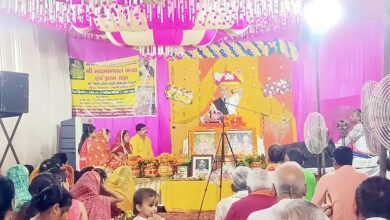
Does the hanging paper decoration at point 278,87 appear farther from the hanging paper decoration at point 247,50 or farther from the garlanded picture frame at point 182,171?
the garlanded picture frame at point 182,171

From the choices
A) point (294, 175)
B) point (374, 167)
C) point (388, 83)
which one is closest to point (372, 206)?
point (294, 175)

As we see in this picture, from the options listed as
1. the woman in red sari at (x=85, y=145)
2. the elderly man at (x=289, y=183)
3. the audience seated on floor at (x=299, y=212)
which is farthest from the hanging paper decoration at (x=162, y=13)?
the audience seated on floor at (x=299, y=212)

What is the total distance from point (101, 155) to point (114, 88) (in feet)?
9.40

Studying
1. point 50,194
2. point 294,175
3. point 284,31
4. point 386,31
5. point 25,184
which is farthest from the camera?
point 284,31

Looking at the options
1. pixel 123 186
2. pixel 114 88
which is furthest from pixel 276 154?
pixel 114 88

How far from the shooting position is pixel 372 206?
207cm

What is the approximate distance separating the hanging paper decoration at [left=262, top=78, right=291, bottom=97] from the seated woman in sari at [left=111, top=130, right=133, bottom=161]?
10.7ft

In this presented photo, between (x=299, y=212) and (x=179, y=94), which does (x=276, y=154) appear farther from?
(x=179, y=94)

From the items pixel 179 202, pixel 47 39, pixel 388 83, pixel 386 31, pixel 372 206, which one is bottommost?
pixel 179 202

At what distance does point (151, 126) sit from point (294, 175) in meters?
7.88

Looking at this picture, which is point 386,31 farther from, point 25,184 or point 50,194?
point 25,184

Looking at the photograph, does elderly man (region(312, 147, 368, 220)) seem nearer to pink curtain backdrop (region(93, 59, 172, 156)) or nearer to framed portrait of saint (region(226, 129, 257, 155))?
framed portrait of saint (region(226, 129, 257, 155))

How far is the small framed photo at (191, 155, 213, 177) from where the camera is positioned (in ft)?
23.9

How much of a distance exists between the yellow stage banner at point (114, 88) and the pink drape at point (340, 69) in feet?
9.58
